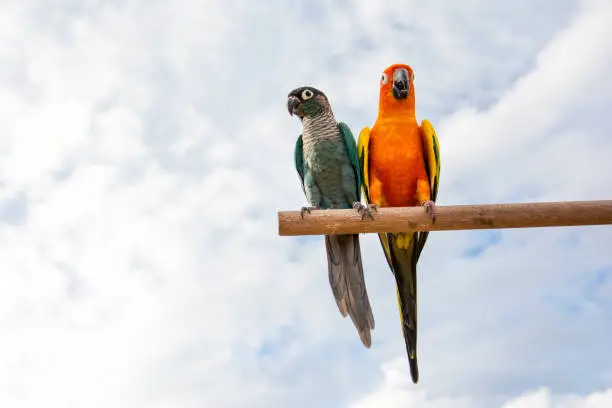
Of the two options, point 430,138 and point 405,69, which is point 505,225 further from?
point 405,69

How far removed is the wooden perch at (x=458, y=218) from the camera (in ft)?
11.2

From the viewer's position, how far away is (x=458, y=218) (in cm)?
349

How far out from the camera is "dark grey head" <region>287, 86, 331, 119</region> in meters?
4.23

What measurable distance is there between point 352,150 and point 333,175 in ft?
0.76

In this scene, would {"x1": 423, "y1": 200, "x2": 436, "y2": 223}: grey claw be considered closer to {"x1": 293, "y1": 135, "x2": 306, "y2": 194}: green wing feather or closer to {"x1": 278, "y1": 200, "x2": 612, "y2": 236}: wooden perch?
{"x1": 278, "y1": 200, "x2": 612, "y2": 236}: wooden perch

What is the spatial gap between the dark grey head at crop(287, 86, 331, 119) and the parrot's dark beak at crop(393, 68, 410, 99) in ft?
1.94

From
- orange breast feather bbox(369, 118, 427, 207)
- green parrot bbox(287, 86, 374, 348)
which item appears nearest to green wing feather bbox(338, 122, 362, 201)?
green parrot bbox(287, 86, 374, 348)

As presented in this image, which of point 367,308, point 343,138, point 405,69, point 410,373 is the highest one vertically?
point 405,69

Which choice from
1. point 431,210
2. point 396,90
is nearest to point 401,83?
Answer: point 396,90

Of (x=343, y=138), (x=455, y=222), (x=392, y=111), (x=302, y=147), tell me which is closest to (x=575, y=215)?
(x=455, y=222)

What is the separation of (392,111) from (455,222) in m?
0.97

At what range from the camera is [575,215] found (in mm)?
3424

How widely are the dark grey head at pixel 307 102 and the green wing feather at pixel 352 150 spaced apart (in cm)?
22

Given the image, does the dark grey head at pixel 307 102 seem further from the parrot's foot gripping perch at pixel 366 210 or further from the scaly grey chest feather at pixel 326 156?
the parrot's foot gripping perch at pixel 366 210
